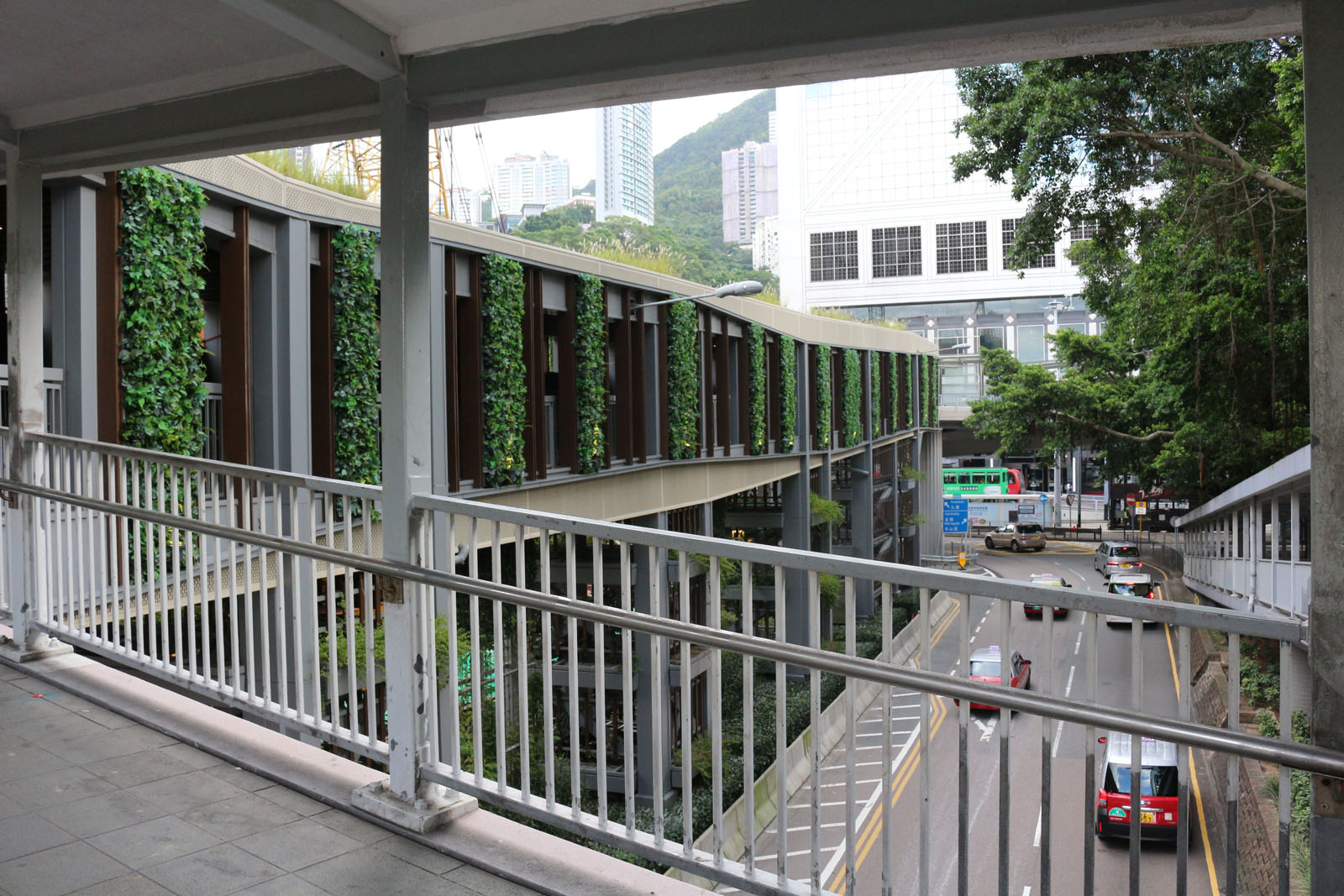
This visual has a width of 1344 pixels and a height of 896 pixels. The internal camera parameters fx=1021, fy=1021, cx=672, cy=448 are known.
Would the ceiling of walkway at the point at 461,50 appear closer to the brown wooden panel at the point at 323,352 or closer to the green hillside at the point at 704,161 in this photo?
the brown wooden panel at the point at 323,352

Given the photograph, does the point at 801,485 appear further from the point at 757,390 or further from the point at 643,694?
the point at 643,694

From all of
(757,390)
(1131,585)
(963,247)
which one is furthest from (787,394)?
(963,247)

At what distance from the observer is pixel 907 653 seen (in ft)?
85.1

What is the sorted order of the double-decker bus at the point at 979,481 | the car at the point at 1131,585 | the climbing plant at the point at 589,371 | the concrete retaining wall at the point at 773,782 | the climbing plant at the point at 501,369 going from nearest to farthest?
the climbing plant at the point at 501,369 < the concrete retaining wall at the point at 773,782 < the climbing plant at the point at 589,371 < the car at the point at 1131,585 < the double-decker bus at the point at 979,481

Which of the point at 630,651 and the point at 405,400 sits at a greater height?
the point at 405,400

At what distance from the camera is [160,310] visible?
359 inches

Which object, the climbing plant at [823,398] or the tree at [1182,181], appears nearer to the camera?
the tree at [1182,181]

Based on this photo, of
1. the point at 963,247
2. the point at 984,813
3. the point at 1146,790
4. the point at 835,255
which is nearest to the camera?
the point at 1146,790

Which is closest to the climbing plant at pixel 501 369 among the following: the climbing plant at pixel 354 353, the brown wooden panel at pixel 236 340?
the climbing plant at pixel 354 353

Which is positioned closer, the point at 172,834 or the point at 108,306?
the point at 172,834

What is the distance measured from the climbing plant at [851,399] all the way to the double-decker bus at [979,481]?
2410cm

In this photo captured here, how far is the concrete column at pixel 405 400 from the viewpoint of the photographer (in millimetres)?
3852

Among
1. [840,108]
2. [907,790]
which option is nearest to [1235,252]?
[907,790]

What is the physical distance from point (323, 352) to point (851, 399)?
22.4 metres
